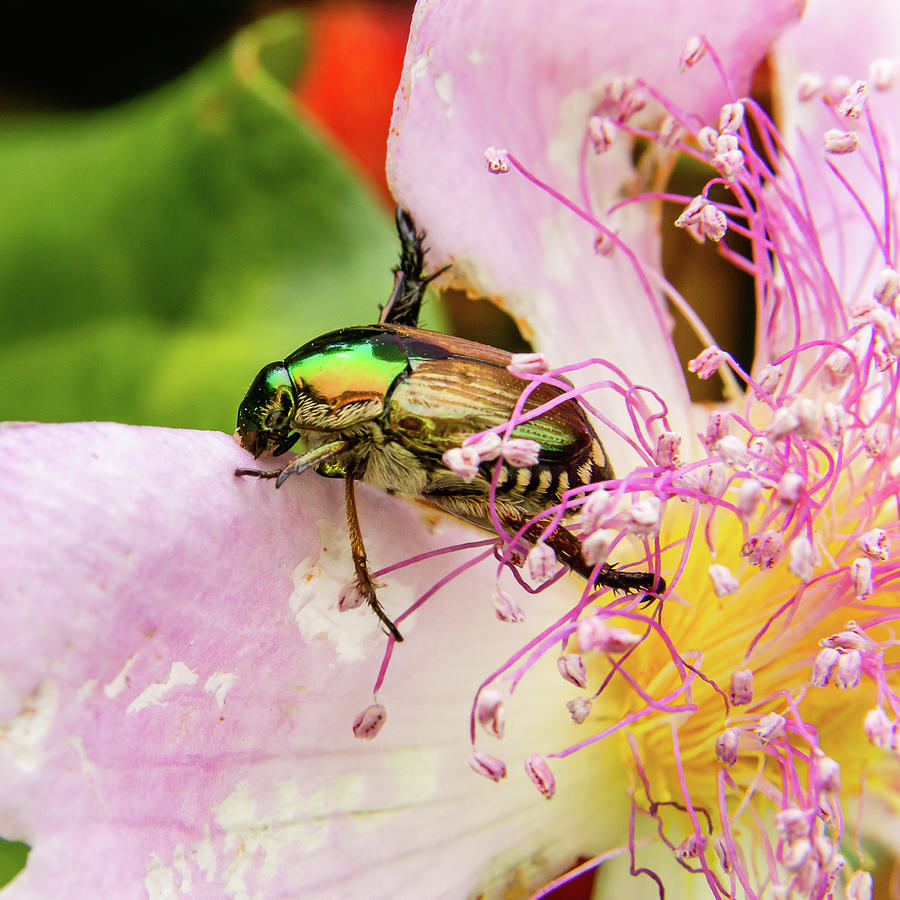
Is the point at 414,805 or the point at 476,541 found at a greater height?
the point at 476,541

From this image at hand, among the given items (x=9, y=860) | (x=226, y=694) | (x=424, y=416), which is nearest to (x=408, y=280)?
(x=424, y=416)

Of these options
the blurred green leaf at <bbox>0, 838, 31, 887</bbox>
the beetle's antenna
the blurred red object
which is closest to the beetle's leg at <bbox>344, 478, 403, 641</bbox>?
the beetle's antenna

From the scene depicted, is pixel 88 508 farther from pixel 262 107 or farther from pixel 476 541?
pixel 262 107

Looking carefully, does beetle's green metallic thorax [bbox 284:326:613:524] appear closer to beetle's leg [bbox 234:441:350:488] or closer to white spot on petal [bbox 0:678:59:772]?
beetle's leg [bbox 234:441:350:488]

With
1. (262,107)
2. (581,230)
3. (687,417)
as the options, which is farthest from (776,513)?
(262,107)

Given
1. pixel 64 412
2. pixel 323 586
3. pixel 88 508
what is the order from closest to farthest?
pixel 88 508, pixel 323 586, pixel 64 412

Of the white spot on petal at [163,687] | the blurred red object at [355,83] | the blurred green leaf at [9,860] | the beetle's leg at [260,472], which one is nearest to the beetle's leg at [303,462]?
the beetle's leg at [260,472]
